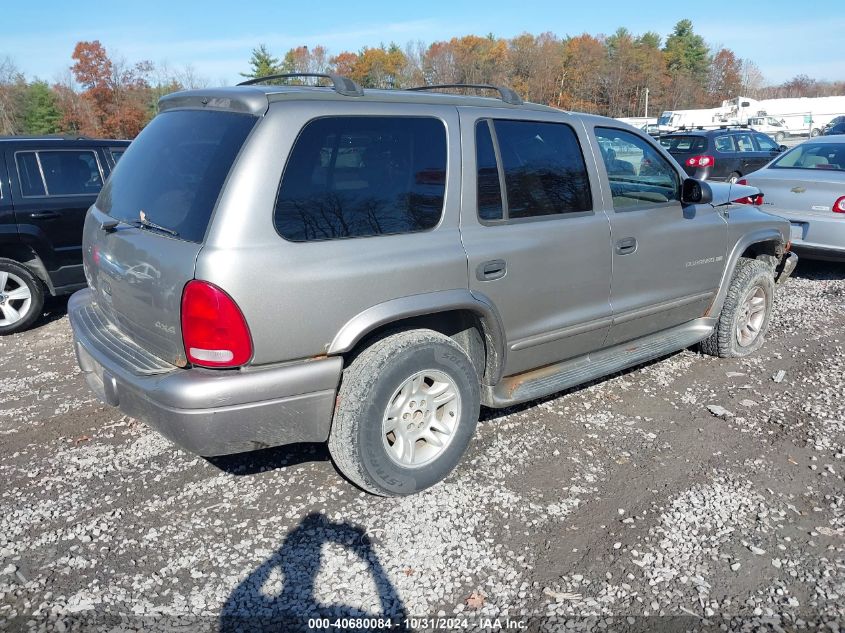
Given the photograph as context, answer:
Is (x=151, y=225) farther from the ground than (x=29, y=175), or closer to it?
closer to it

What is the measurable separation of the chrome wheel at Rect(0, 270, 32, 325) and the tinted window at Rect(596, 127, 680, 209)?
5.24m

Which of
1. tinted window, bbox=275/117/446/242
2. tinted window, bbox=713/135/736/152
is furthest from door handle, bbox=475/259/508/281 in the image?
tinted window, bbox=713/135/736/152

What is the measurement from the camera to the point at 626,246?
3.91 metres

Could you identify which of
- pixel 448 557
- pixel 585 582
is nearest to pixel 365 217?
pixel 448 557

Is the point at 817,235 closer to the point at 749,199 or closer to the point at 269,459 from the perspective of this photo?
the point at 749,199

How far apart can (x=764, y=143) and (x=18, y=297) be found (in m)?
15.3

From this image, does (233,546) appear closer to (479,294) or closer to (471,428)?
(471,428)

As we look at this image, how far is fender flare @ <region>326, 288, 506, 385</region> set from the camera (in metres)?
2.81

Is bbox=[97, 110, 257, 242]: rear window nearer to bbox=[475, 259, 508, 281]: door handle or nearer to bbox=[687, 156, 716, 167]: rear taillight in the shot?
bbox=[475, 259, 508, 281]: door handle

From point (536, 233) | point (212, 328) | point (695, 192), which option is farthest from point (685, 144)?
point (212, 328)

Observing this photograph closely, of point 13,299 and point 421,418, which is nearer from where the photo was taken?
point 421,418

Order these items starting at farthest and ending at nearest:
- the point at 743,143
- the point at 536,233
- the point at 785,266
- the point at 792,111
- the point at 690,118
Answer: the point at 792,111, the point at 690,118, the point at 743,143, the point at 785,266, the point at 536,233

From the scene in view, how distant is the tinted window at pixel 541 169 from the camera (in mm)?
3424

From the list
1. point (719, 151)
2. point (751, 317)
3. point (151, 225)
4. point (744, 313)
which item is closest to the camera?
point (151, 225)
